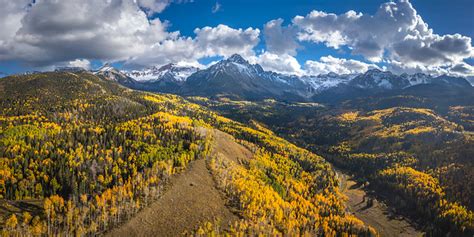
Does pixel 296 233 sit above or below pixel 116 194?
below

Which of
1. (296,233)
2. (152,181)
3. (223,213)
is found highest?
(152,181)

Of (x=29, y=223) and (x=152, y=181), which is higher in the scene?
(x=152, y=181)

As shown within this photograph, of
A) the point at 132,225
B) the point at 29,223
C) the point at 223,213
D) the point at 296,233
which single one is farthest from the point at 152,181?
the point at 296,233

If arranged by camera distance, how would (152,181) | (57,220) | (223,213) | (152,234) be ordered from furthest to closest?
1. (152,181)
2. (223,213)
3. (57,220)
4. (152,234)

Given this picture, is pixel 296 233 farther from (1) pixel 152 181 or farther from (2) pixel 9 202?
(2) pixel 9 202

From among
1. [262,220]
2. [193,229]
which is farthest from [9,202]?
[262,220]

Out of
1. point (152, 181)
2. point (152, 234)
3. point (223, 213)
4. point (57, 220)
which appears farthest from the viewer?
point (152, 181)

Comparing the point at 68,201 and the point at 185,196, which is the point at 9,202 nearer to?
the point at 68,201

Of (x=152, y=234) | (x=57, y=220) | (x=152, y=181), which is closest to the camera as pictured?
(x=152, y=234)

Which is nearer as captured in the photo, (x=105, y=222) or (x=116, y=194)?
(x=105, y=222)
